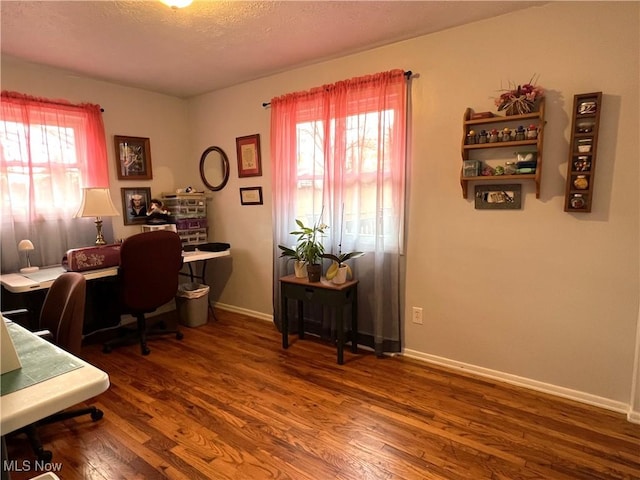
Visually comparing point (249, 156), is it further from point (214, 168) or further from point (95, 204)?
point (95, 204)

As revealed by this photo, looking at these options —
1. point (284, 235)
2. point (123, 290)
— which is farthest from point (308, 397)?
point (123, 290)

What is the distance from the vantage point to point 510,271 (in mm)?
2334

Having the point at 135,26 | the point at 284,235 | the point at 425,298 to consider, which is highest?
the point at 135,26

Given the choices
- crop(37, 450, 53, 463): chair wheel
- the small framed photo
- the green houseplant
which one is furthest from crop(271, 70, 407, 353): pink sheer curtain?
crop(37, 450, 53, 463): chair wheel

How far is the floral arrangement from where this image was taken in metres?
2.10

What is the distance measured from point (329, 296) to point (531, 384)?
1.43 m

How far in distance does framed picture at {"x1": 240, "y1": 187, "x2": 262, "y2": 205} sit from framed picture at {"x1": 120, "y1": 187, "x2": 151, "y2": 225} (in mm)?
997

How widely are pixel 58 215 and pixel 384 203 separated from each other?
2.70m

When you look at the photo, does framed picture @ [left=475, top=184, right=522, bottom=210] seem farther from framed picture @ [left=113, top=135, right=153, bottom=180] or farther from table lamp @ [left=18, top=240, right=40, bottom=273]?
table lamp @ [left=18, top=240, right=40, bottom=273]

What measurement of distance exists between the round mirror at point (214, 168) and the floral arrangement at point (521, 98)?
2.60 m

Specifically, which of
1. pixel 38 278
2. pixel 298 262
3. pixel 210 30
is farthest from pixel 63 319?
pixel 210 30

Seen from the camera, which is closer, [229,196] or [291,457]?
[291,457]

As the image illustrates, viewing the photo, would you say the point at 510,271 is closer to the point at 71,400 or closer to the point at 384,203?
the point at 384,203

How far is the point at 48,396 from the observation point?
94 centimetres
